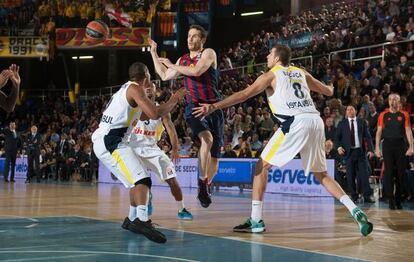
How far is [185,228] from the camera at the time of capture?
685 centimetres

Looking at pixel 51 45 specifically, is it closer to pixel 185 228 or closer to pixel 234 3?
pixel 234 3

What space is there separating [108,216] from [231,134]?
10181mm

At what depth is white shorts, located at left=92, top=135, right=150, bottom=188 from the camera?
19.9 feet

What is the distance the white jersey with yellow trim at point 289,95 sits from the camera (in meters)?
6.53

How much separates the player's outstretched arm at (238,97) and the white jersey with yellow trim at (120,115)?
2.15 feet

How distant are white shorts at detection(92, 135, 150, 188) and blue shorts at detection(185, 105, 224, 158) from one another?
2008 millimetres

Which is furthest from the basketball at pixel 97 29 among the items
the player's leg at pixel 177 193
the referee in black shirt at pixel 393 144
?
the player's leg at pixel 177 193

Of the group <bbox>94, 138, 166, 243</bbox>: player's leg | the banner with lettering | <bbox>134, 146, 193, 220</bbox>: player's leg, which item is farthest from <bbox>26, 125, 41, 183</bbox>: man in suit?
<bbox>94, 138, 166, 243</bbox>: player's leg

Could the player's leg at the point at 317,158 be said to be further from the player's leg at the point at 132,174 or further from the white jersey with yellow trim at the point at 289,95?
the player's leg at the point at 132,174

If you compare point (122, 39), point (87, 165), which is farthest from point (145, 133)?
point (122, 39)

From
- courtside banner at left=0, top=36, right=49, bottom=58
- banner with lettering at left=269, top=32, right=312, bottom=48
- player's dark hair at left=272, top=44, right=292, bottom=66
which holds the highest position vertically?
courtside banner at left=0, top=36, right=49, bottom=58

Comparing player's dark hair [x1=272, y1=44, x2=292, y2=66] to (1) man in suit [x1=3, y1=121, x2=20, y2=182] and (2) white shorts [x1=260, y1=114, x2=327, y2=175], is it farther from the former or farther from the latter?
(1) man in suit [x1=3, y1=121, x2=20, y2=182]

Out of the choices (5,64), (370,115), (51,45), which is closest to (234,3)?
(51,45)

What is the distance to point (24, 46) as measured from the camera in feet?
97.5
